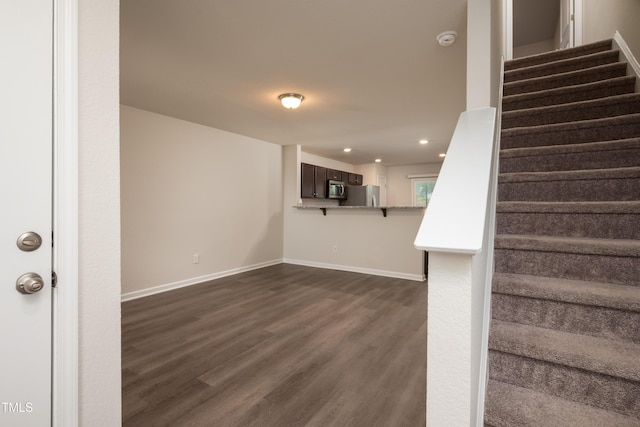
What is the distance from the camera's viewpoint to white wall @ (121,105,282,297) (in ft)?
11.4

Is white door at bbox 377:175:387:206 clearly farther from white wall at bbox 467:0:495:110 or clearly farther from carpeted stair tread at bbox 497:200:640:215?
carpeted stair tread at bbox 497:200:640:215

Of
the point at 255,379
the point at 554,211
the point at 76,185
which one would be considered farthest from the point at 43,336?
A: the point at 554,211

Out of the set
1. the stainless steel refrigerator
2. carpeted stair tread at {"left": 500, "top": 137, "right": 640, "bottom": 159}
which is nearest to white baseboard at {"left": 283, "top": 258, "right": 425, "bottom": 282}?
the stainless steel refrigerator

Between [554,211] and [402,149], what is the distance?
471 centimetres

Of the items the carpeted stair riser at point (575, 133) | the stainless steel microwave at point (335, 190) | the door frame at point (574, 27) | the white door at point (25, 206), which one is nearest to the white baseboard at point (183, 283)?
the stainless steel microwave at point (335, 190)

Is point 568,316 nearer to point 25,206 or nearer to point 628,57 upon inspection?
point 25,206

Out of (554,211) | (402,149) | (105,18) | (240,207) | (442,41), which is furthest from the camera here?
(402,149)

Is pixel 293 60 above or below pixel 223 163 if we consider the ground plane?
above

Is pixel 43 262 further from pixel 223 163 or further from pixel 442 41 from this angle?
pixel 223 163

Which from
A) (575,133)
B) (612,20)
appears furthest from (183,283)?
(612,20)

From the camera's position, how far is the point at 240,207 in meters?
4.89

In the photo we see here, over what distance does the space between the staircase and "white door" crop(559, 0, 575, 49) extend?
164 cm

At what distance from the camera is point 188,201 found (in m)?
4.06

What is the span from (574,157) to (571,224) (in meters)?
0.59
